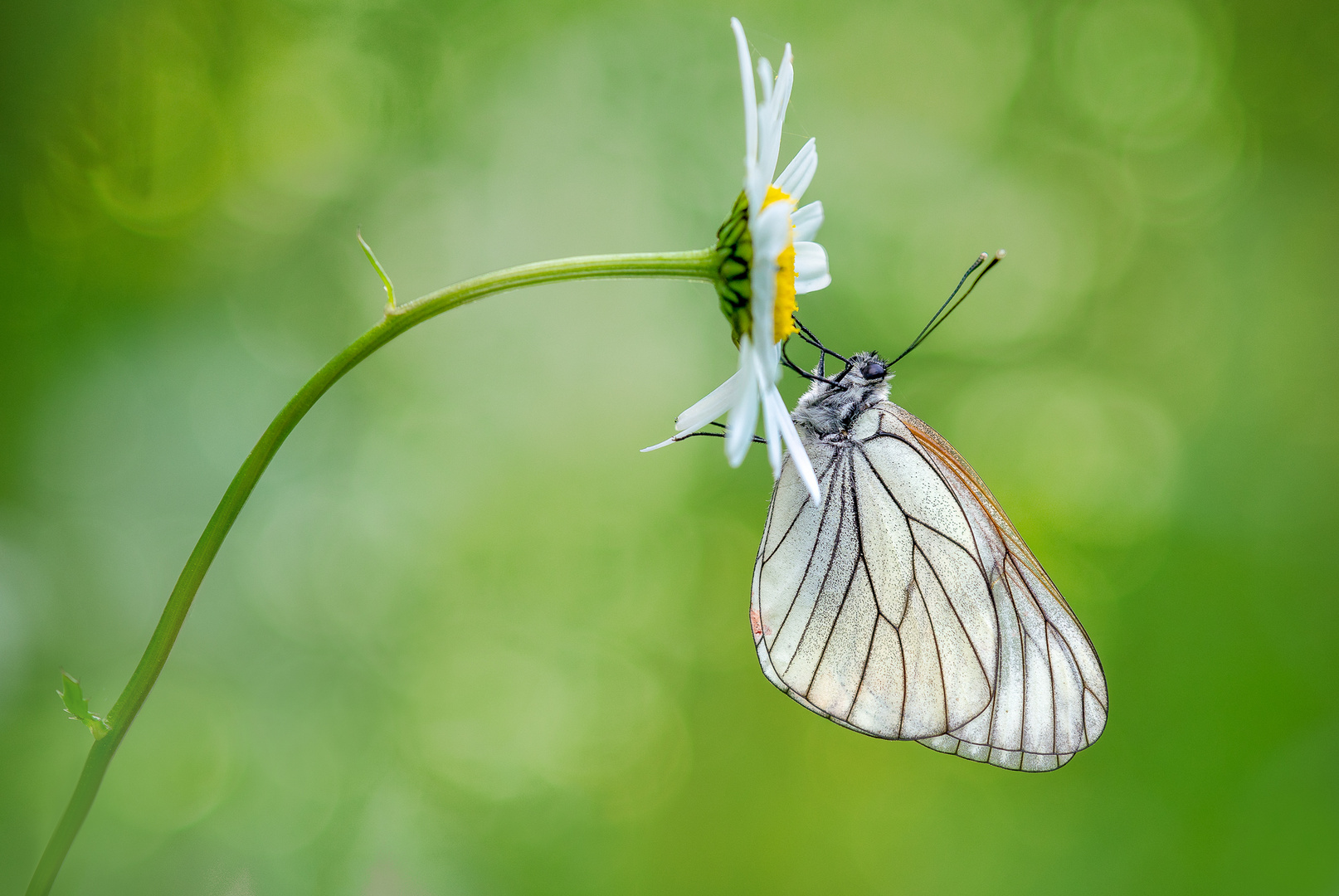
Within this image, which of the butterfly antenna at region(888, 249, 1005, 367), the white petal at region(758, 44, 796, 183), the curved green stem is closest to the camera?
the curved green stem

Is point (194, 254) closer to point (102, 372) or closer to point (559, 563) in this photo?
point (102, 372)

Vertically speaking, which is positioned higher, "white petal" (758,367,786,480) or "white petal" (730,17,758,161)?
"white petal" (730,17,758,161)

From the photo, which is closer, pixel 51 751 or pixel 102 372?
pixel 51 751

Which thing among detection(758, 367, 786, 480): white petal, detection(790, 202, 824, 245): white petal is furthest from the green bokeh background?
detection(758, 367, 786, 480): white petal

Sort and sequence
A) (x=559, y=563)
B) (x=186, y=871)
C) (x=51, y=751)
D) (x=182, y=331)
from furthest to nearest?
(x=559, y=563) < (x=182, y=331) < (x=186, y=871) < (x=51, y=751)

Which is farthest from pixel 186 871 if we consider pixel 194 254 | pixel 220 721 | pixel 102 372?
pixel 194 254

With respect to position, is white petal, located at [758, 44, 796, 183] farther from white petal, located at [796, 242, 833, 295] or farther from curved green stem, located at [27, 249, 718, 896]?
curved green stem, located at [27, 249, 718, 896]

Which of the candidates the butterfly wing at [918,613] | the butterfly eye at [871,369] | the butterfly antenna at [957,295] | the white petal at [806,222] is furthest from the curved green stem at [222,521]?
the butterfly eye at [871,369]
